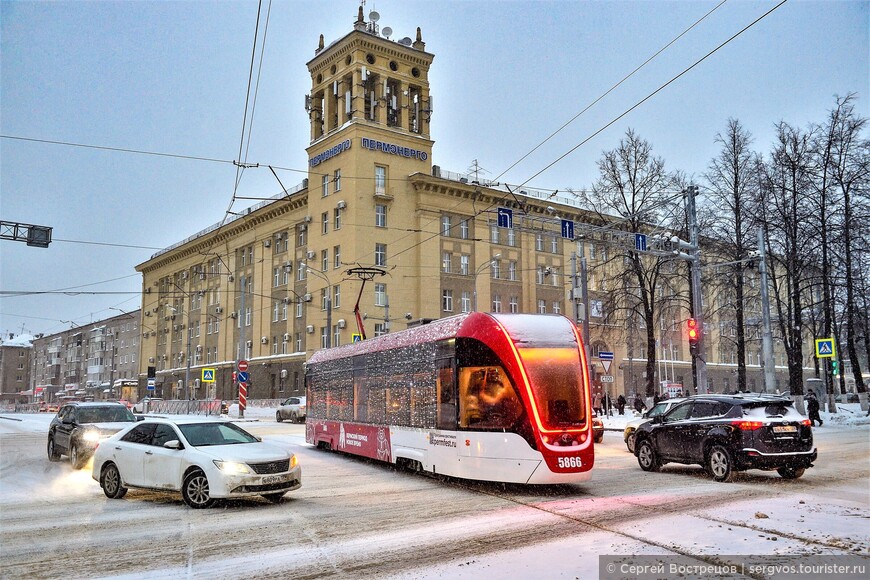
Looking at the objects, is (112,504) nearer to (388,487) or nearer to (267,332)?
(388,487)

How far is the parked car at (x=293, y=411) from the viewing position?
39438mm

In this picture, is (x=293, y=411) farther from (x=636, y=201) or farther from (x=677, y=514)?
(x=677, y=514)

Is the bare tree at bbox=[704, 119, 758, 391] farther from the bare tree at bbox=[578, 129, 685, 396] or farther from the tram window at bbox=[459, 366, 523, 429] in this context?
the tram window at bbox=[459, 366, 523, 429]

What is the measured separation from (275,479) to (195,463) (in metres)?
1.24

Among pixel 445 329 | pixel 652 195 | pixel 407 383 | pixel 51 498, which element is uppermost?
pixel 652 195

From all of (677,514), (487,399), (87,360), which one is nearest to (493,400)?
(487,399)

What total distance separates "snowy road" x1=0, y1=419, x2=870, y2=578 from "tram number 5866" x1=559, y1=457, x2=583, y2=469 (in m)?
0.50

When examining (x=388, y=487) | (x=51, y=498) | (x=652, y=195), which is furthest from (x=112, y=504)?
(x=652, y=195)

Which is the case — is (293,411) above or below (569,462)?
below

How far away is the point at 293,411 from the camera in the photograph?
40094 mm

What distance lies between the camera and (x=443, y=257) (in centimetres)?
5300

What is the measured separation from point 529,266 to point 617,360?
12.6 metres

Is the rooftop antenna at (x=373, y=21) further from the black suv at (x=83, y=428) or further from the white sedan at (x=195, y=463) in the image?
the white sedan at (x=195, y=463)

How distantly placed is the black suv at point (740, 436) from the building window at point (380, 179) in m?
38.2
